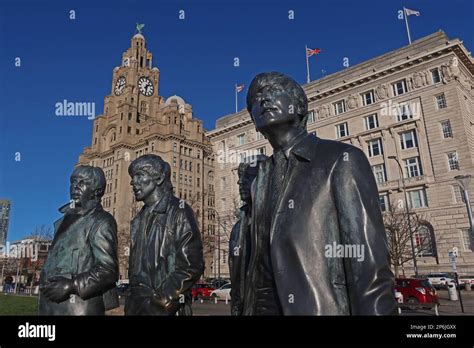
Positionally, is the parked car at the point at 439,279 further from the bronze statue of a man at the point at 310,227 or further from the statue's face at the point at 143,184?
the bronze statue of a man at the point at 310,227

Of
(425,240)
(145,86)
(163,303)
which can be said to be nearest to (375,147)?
(425,240)

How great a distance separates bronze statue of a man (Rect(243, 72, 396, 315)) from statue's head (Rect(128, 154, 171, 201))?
8.23 ft

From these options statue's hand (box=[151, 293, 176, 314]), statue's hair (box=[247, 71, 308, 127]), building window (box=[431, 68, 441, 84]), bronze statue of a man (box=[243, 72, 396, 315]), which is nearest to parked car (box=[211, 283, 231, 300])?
statue's hand (box=[151, 293, 176, 314])

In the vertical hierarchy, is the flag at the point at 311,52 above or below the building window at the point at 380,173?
above

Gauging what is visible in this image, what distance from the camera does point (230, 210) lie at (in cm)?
4359

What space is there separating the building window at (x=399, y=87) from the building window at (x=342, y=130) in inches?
229

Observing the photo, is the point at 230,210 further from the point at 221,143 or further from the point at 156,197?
the point at 156,197

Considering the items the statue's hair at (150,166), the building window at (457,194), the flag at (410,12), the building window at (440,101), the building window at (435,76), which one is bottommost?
the statue's hair at (150,166)

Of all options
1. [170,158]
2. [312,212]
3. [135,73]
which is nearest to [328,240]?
[312,212]

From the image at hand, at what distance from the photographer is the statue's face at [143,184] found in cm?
484

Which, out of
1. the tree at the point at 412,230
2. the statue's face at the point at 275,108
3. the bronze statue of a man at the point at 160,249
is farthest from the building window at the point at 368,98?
the statue's face at the point at 275,108

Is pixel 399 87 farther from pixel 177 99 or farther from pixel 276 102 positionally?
pixel 177 99

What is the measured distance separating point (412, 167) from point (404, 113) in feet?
17.4
